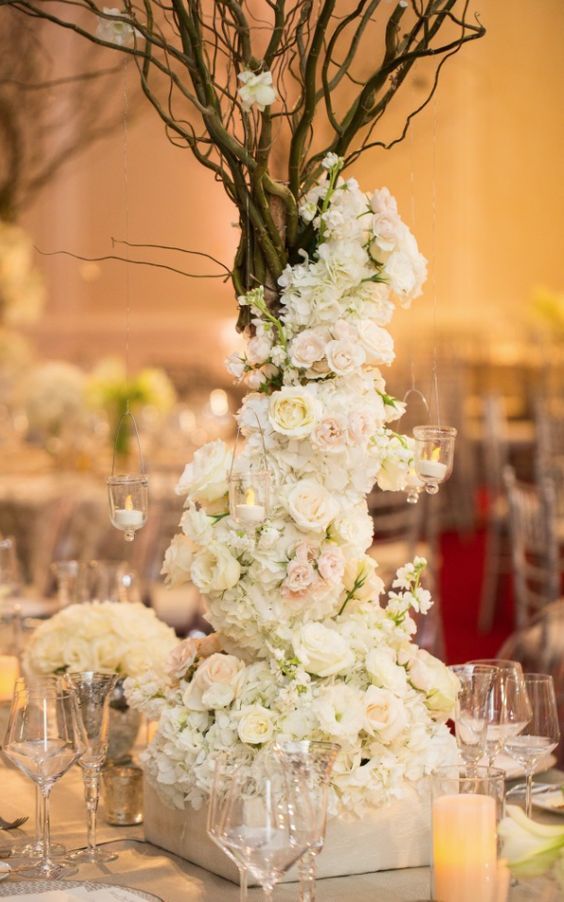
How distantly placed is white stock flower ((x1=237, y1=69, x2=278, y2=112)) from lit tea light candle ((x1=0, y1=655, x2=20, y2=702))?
1.32 m

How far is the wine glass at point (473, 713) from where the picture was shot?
176 cm

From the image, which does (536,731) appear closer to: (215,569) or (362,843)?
(362,843)

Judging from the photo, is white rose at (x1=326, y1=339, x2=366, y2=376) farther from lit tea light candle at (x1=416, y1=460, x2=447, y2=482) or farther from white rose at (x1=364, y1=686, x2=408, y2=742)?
white rose at (x1=364, y1=686, x2=408, y2=742)

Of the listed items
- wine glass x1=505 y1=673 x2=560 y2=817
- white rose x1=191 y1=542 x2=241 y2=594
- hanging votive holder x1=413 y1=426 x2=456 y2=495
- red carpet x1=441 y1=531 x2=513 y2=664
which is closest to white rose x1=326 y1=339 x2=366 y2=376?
hanging votive holder x1=413 y1=426 x2=456 y2=495

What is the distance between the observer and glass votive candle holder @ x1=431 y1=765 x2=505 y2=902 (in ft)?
4.73

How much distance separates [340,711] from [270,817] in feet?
1.14

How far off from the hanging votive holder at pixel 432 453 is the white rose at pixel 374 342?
106mm

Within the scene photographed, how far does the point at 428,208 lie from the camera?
11.5m

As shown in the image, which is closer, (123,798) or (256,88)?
(256,88)

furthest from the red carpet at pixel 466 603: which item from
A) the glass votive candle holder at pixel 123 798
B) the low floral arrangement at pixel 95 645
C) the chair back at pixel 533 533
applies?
the glass votive candle holder at pixel 123 798

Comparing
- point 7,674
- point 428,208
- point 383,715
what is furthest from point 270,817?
point 428,208

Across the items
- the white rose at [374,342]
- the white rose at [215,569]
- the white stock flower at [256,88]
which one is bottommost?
the white rose at [215,569]

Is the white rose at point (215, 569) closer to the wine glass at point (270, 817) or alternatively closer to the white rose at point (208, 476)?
the white rose at point (208, 476)

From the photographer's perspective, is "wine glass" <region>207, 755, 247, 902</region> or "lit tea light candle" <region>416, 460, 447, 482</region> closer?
"wine glass" <region>207, 755, 247, 902</region>
